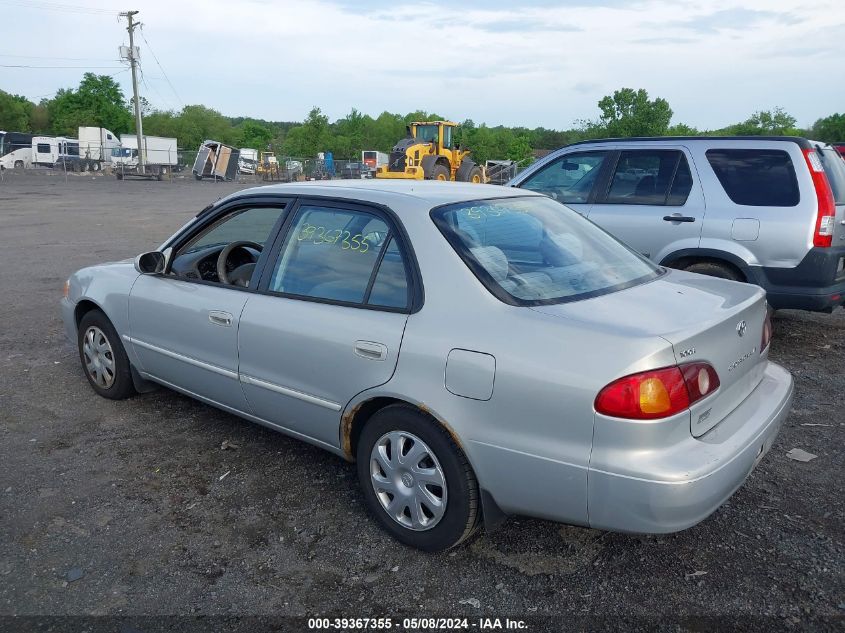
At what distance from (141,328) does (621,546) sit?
125 inches

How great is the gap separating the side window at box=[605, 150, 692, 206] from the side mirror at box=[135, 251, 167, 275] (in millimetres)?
4194

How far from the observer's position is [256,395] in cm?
385

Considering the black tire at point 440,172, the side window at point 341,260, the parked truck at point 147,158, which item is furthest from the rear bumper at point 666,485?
the parked truck at point 147,158

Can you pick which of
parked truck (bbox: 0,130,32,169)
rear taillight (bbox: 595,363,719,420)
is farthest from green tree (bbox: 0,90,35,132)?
rear taillight (bbox: 595,363,719,420)

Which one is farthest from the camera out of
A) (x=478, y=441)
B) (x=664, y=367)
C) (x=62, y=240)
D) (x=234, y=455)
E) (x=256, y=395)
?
(x=62, y=240)

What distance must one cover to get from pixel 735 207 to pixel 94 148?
185 feet

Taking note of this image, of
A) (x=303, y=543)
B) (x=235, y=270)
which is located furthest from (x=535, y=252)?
(x=235, y=270)

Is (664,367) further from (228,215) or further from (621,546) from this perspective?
(228,215)

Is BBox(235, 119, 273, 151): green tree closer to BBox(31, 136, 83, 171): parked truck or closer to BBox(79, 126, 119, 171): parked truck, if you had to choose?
BBox(79, 126, 119, 171): parked truck

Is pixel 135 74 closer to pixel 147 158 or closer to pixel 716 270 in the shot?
pixel 147 158

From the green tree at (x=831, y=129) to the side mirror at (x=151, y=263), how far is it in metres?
90.7

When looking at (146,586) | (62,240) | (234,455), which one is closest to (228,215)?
(234,455)

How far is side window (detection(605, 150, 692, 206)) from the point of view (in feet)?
21.0

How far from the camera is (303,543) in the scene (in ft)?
10.9
